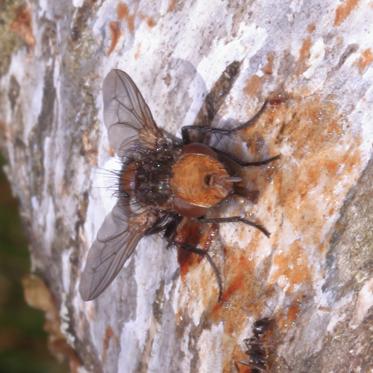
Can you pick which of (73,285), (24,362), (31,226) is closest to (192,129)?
(73,285)

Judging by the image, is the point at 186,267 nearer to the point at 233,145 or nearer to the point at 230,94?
the point at 233,145

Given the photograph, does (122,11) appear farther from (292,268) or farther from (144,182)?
(292,268)

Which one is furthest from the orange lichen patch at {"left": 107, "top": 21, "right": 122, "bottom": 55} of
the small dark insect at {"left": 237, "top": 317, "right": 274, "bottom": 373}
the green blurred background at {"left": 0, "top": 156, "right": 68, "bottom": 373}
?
the green blurred background at {"left": 0, "top": 156, "right": 68, "bottom": 373}

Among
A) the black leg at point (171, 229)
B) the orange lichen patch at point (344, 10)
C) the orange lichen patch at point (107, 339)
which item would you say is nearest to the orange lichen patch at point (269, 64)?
the orange lichen patch at point (344, 10)

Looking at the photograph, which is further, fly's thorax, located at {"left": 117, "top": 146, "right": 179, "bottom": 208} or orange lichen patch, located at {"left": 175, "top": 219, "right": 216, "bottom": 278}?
fly's thorax, located at {"left": 117, "top": 146, "right": 179, "bottom": 208}

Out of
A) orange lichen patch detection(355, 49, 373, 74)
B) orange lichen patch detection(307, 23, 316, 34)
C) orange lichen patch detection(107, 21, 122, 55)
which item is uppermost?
orange lichen patch detection(107, 21, 122, 55)

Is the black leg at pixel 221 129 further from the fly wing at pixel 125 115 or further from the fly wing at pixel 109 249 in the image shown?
the fly wing at pixel 109 249

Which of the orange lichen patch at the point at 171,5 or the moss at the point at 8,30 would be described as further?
the moss at the point at 8,30

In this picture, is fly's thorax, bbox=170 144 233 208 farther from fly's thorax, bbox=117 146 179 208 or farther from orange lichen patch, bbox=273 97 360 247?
orange lichen patch, bbox=273 97 360 247
